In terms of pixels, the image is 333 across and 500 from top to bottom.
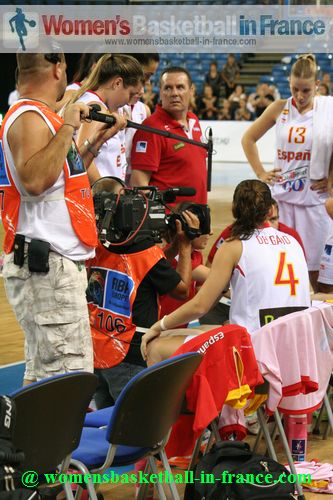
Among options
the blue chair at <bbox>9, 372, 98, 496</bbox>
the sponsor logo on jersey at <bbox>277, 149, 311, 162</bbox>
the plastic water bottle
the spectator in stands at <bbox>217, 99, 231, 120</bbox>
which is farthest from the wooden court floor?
the spectator in stands at <bbox>217, 99, 231, 120</bbox>

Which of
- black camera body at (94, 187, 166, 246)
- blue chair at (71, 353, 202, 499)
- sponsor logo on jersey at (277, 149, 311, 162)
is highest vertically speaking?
sponsor logo on jersey at (277, 149, 311, 162)

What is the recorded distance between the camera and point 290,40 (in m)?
21.4

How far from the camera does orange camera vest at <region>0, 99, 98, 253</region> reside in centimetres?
360

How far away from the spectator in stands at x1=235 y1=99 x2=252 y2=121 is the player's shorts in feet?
46.3

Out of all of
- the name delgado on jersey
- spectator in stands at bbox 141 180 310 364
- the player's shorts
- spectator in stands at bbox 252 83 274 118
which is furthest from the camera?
spectator in stands at bbox 252 83 274 118

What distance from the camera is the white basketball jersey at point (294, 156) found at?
6.20 m

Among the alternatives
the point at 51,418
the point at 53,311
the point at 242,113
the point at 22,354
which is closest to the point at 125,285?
the point at 53,311

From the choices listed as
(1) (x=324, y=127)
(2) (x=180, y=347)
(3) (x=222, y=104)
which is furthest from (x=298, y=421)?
(3) (x=222, y=104)

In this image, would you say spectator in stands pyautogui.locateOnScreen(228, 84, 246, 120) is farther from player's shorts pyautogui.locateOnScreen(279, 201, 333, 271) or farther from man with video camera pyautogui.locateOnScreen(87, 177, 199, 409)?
man with video camera pyautogui.locateOnScreen(87, 177, 199, 409)

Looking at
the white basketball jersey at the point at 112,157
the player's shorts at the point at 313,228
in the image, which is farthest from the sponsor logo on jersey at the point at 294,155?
the white basketball jersey at the point at 112,157

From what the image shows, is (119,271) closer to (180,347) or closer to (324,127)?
(180,347)

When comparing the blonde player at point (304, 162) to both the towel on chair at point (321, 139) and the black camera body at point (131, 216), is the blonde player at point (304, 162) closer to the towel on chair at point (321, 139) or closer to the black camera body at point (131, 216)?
the towel on chair at point (321, 139)

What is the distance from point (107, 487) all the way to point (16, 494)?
192cm

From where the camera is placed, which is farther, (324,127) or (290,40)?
(290,40)
